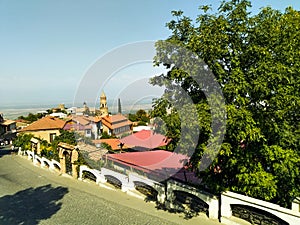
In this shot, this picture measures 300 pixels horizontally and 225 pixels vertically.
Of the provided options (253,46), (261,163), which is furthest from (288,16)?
(261,163)

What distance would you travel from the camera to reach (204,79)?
23.2 ft

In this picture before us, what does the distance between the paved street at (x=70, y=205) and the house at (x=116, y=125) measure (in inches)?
942

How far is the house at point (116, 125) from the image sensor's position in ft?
127

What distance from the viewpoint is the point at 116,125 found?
4009 centimetres

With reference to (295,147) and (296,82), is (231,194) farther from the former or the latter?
(296,82)

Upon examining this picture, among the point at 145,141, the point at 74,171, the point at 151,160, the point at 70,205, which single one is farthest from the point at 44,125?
the point at 70,205

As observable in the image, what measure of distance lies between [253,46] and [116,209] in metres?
7.57

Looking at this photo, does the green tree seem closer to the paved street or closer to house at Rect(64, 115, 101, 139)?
the paved street

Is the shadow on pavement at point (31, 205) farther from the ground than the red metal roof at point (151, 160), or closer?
closer

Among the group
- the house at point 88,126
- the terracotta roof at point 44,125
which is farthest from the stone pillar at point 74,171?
the terracotta roof at point 44,125

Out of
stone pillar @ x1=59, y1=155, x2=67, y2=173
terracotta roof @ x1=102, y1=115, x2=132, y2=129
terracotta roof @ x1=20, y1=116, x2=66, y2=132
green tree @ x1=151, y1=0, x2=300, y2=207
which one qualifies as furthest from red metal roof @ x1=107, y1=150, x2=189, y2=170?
terracotta roof @ x1=102, y1=115, x2=132, y2=129

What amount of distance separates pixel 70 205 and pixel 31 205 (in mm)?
1734

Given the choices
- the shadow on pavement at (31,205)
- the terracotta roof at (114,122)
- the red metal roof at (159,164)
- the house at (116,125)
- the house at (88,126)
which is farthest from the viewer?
the terracotta roof at (114,122)

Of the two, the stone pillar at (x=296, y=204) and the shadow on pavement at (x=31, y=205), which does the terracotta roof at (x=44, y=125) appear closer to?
the shadow on pavement at (x=31, y=205)
